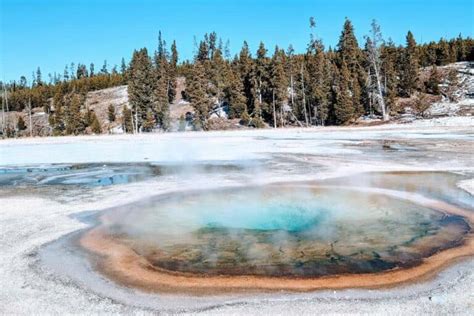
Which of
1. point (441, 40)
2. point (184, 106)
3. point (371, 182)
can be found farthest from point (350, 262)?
point (441, 40)

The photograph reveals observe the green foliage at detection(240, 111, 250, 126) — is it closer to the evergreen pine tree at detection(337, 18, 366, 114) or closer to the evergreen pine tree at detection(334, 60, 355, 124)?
the evergreen pine tree at detection(334, 60, 355, 124)

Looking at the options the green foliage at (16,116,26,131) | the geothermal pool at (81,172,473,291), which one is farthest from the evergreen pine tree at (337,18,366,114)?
the green foliage at (16,116,26,131)

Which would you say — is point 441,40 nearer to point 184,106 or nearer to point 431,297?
point 184,106

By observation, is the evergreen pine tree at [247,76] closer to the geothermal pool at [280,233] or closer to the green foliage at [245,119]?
the green foliage at [245,119]

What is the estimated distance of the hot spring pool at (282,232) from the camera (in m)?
7.16

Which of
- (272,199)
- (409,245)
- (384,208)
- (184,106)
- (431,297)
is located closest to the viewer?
(431,297)

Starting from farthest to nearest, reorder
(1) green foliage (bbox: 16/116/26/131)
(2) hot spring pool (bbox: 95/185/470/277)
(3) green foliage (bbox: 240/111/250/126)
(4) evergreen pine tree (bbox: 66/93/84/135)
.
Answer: (1) green foliage (bbox: 16/116/26/131)
(4) evergreen pine tree (bbox: 66/93/84/135)
(3) green foliage (bbox: 240/111/250/126)
(2) hot spring pool (bbox: 95/185/470/277)

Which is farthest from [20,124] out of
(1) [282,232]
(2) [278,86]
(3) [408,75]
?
(1) [282,232]

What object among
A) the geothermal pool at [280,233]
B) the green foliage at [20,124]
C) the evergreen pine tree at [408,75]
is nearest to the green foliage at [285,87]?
the evergreen pine tree at [408,75]

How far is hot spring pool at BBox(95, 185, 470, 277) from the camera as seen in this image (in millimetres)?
7164

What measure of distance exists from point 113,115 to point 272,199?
78.0 meters

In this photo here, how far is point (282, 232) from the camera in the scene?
29.7 feet

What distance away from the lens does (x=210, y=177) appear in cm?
1614

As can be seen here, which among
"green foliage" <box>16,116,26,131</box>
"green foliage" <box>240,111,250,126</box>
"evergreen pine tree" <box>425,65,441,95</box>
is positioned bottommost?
"green foliage" <box>240,111,250,126</box>
